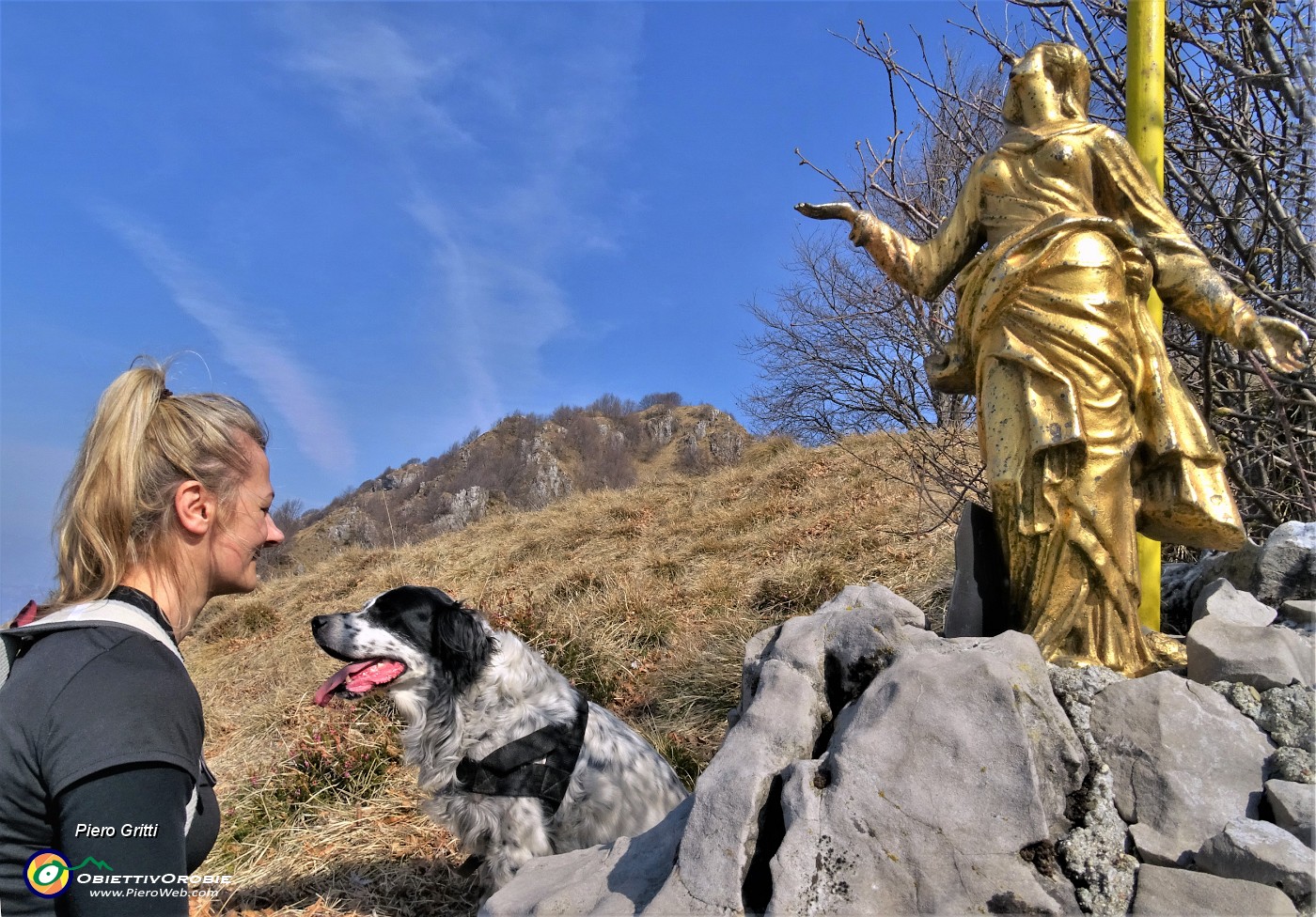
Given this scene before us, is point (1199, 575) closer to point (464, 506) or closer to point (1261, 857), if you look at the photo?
point (1261, 857)

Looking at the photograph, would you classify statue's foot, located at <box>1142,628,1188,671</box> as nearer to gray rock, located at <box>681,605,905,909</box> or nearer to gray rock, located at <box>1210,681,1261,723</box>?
gray rock, located at <box>1210,681,1261,723</box>

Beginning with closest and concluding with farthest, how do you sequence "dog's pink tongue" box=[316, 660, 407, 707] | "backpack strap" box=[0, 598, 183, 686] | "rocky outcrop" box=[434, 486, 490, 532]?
1. "backpack strap" box=[0, 598, 183, 686]
2. "dog's pink tongue" box=[316, 660, 407, 707]
3. "rocky outcrop" box=[434, 486, 490, 532]

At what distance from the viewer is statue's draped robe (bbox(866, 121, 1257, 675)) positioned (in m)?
2.41

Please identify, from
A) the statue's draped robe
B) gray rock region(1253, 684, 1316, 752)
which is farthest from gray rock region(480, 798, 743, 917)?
Answer: gray rock region(1253, 684, 1316, 752)

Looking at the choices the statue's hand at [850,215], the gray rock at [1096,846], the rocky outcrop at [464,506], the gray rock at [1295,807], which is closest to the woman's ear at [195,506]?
the statue's hand at [850,215]

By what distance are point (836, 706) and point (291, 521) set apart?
1093 inches

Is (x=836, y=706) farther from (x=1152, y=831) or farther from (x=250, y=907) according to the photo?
(x=250, y=907)

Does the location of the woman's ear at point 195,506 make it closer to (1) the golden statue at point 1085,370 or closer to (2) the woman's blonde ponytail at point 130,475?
(2) the woman's blonde ponytail at point 130,475

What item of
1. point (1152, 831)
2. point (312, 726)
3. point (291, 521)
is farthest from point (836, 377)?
point (291, 521)

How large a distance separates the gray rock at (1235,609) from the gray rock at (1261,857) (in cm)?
84

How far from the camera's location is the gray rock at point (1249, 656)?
211 centimetres

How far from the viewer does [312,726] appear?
534cm

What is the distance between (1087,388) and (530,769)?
232 centimetres

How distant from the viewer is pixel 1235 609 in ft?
8.05
